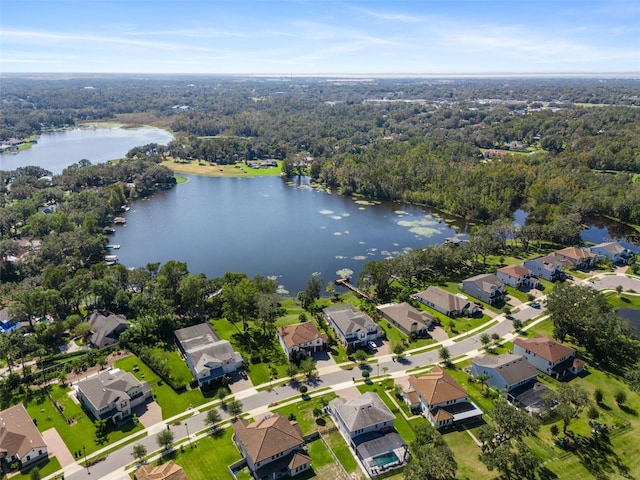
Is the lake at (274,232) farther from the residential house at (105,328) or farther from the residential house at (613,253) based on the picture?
the residential house at (613,253)

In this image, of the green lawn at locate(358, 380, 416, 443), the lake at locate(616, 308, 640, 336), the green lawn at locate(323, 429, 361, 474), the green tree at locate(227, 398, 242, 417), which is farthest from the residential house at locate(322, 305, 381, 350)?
the lake at locate(616, 308, 640, 336)

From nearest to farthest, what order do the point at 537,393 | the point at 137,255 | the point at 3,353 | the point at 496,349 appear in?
the point at 537,393 < the point at 3,353 < the point at 496,349 < the point at 137,255

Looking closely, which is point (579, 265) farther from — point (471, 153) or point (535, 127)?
point (535, 127)

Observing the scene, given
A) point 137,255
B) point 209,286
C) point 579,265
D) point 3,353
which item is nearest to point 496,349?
point 579,265

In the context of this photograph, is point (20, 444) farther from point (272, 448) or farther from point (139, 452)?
point (272, 448)

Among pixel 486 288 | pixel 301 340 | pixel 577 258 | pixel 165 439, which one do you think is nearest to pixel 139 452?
pixel 165 439

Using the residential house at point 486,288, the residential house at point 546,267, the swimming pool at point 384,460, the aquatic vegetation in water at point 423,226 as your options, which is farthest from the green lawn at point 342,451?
the aquatic vegetation in water at point 423,226

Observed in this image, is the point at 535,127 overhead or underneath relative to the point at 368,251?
overhead
